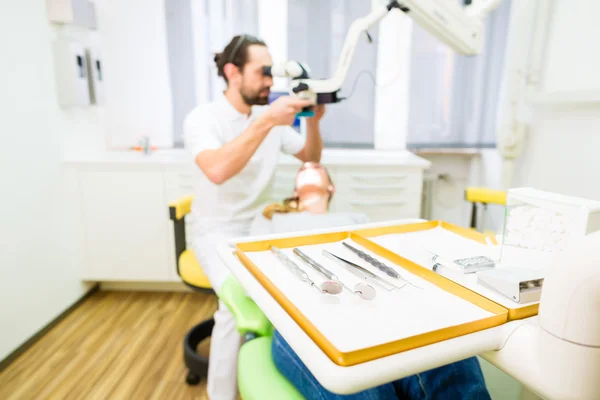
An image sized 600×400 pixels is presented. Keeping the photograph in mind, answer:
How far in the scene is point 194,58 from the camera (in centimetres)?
235

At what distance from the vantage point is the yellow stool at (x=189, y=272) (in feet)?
4.75

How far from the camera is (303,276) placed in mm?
684

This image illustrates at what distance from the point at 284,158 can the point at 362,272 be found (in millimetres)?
1490

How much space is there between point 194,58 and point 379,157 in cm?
121

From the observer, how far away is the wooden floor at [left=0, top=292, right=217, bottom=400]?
1.59 m

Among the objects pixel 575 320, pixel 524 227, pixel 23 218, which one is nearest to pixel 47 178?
pixel 23 218

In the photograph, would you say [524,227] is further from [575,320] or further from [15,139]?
[15,139]

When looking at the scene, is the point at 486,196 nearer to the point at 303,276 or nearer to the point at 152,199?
the point at 303,276

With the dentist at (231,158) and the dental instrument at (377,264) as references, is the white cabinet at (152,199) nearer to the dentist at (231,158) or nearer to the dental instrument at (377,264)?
the dentist at (231,158)

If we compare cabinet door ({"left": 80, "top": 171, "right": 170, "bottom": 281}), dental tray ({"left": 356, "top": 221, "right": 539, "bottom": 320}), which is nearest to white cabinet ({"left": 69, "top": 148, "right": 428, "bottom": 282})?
cabinet door ({"left": 80, "top": 171, "right": 170, "bottom": 281})

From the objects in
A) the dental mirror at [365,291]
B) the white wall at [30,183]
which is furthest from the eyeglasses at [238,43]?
the dental mirror at [365,291]

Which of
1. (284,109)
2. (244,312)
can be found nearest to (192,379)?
(244,312)

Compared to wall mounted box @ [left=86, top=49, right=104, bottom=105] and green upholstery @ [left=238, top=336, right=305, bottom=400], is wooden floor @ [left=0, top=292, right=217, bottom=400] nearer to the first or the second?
green upholstery @ [left=238, top=336, right=305, bottom=400]

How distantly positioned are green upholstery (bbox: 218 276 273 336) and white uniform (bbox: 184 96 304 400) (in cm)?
52
